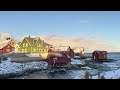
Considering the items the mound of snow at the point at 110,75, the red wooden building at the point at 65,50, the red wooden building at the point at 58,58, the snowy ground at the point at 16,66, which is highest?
the red wooden building at the point at 65,50

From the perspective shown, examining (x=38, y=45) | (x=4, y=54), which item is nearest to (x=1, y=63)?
(x=4, y=54)

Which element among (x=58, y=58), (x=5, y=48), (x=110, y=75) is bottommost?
(x=110, y=75)

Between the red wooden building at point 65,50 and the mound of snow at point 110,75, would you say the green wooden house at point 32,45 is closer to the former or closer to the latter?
the red wooden building at point 65,50

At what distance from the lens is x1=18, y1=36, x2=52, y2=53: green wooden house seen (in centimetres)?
500

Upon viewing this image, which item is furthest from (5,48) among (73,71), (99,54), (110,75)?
(110,75)

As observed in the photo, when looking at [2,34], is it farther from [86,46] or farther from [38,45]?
[86,46]

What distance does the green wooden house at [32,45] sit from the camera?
5004 mm

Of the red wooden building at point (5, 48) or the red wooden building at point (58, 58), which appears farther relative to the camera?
the red wooden building at point (58, 58)

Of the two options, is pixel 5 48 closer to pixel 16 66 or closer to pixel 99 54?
pixel 16 66

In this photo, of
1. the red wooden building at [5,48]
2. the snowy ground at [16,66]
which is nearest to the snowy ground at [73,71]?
the snowy ground at [16,66]

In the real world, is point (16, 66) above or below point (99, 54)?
below

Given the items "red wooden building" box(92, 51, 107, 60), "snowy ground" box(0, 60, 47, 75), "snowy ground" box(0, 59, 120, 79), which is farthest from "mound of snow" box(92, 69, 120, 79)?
"snowy ground" box(0, 60, 47, 75)

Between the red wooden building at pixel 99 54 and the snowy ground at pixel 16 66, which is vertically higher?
the red wooden building at pixel 99 54

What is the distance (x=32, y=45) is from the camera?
505 cm
